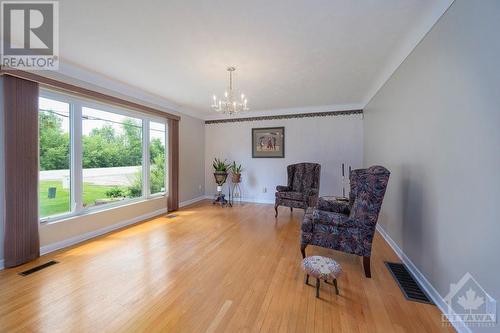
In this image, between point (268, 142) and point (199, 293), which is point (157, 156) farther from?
point (199, 293)

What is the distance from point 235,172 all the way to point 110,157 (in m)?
3.06

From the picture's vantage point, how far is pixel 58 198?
3160 millimetres

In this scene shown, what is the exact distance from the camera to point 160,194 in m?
5.08

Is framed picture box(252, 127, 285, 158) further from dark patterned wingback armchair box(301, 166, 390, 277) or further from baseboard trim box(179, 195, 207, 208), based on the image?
dark patterned wingback armchair box(301, 166, 390, 277)

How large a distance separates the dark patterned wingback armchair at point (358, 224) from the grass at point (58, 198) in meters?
3.55

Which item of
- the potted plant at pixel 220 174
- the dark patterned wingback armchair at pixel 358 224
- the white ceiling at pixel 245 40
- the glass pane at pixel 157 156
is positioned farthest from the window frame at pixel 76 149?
the dark patterned wingback armchair at pixel 358 224

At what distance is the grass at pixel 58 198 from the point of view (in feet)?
9.75

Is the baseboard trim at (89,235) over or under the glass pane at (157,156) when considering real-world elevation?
under

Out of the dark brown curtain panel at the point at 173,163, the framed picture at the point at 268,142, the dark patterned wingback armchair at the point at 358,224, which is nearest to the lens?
the dark patterned wingback armchair at the point at 358,224

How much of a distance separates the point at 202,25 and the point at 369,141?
3970 millimetres

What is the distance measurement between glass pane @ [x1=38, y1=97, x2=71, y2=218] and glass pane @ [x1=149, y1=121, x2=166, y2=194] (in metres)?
1.67

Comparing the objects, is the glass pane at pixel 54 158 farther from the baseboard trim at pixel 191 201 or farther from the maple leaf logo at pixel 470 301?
the maple leaf logo at pixel 470 301

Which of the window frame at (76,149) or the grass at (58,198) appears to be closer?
the grass at (58,198)

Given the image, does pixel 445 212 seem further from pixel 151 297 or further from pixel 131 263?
pixel 131 263
